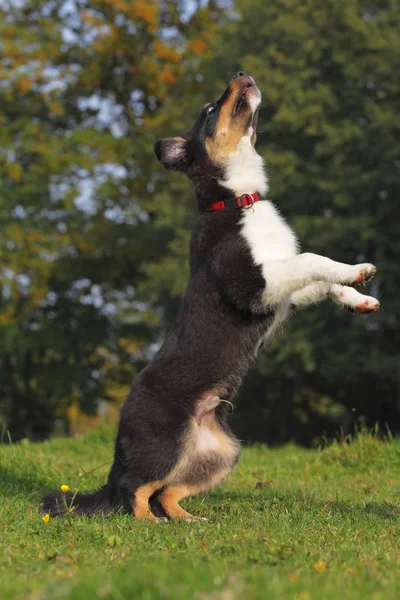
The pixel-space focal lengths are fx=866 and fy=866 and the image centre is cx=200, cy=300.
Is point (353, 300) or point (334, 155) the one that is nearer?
point (353, 300)

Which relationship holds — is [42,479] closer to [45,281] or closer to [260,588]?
[260,588]

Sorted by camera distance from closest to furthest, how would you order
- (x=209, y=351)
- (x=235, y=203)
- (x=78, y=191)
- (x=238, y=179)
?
1. (x=209, y=351)
2. (x=235, y=203)
3. (x=238, y=179)
4. (x=78, y=191)

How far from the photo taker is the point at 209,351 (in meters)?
5.80

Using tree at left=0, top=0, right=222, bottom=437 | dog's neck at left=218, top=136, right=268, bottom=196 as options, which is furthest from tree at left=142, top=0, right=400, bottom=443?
dog's neck at left=218, top=136, right=268, bottom=196

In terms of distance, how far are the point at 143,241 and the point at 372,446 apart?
56.1ft

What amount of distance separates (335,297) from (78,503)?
2.25 metres

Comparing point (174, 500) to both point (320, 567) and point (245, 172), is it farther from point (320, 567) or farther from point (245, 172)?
point (245, 172)

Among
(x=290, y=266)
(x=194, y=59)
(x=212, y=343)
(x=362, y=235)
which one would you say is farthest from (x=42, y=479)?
(x=194, y=59)

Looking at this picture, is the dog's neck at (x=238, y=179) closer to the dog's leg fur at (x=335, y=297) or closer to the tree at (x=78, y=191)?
the dog's leg fur at (x=335, y=297)

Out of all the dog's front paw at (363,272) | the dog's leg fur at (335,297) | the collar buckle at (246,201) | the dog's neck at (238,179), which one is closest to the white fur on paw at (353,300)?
the dog's leg fur at (335,297)

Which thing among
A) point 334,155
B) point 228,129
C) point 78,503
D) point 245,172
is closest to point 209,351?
point 78,503

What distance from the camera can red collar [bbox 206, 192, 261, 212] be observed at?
20.2ft

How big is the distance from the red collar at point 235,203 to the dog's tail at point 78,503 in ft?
6.89

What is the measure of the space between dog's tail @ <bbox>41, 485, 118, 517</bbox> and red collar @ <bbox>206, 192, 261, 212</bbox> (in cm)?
210
